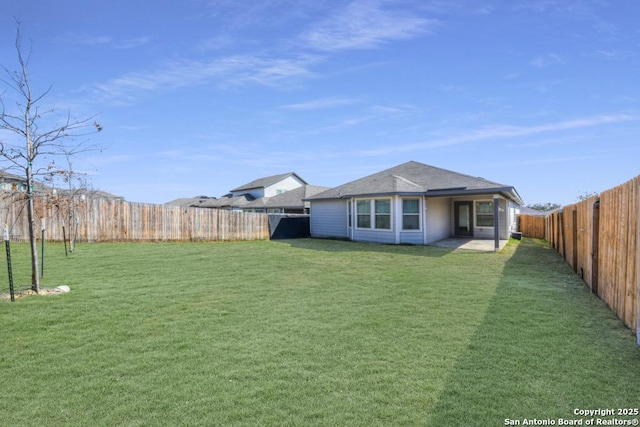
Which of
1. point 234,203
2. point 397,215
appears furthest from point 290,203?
point 397,215

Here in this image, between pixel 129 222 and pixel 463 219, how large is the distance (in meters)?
16.8

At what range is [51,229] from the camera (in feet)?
46.2

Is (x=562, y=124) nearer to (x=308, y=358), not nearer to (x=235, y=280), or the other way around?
(x=235, y=280)

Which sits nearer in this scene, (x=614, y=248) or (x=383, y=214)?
(x=614, y=248)

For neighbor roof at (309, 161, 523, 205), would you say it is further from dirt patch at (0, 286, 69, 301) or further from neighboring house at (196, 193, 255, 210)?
neighboring house at (196, 193, 255, 210)

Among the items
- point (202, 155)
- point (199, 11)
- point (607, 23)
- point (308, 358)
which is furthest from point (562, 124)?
point (202, 155)

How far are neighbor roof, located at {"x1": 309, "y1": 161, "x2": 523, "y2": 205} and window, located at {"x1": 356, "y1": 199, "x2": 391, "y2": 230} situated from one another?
1.92 feet

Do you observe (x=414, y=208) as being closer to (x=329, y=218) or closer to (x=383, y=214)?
(x=383, y=214)

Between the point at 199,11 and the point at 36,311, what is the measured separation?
868 centimetres

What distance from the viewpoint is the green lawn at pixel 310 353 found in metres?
2.57

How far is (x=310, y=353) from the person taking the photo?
11.7 feet

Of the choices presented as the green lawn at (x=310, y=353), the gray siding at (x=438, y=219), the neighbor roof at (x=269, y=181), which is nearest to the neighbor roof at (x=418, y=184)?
the gray siding at (x=438, y=219)

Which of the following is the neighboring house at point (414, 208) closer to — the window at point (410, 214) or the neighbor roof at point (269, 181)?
the window at point (410, 214)

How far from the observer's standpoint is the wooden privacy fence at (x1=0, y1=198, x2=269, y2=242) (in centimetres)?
1347
